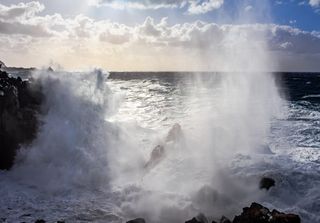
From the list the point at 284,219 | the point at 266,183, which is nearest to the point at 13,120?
the point at 266,183

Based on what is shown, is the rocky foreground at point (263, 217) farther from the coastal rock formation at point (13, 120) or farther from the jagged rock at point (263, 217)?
the coastal rock formation at point (13, 120)

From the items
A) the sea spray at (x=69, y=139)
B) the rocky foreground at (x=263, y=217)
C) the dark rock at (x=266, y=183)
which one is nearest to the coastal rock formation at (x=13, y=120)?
the sea spray at (x=69, y=139)

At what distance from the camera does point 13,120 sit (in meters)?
23.4

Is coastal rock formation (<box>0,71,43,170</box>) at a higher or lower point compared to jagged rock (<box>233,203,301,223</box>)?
higher

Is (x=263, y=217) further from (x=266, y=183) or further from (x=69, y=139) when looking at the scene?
(x=69, y=139)

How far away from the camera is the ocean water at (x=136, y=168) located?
17.0 meters

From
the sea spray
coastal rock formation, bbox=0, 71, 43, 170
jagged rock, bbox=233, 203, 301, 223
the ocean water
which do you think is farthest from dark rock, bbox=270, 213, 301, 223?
coastal rock formation, bbox=0, 71, 43, 170

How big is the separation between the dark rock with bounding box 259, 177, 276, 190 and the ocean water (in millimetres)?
258

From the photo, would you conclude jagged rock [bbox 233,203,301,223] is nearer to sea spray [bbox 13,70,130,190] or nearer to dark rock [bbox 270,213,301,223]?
dark rock [bbox 270,213,301,223]

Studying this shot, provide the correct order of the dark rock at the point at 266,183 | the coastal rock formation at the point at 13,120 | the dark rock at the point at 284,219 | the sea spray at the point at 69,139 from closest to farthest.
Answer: the dark rock at the point at 284,219, the dark rock at the point at 266,183, the sea spray at the point at 69,139, the coastal rock formation at the point at 13,120

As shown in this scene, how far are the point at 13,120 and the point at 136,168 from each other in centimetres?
820

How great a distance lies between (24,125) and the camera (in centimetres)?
2409

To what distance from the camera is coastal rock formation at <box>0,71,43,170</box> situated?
74.9 ft

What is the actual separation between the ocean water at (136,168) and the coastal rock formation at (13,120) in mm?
616
